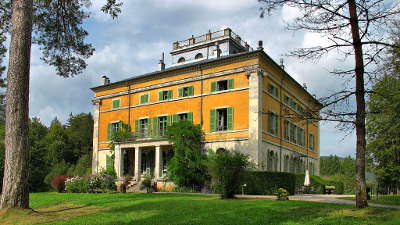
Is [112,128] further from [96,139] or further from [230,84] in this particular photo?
[230,84]

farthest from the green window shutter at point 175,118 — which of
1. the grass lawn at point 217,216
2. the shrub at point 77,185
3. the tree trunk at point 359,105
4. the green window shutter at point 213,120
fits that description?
the tree trunk at point 359,105

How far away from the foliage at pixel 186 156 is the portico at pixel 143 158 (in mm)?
1791

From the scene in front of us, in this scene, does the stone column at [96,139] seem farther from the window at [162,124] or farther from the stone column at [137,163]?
the window at [162,124]

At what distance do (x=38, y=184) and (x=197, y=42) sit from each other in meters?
21.9

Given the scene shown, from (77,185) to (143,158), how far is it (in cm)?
852

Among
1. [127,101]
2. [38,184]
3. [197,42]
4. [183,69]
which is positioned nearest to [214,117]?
[183,69]

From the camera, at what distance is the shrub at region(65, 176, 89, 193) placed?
26328 mm

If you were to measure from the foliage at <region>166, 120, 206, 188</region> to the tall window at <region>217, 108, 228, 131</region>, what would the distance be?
1555 millimetres

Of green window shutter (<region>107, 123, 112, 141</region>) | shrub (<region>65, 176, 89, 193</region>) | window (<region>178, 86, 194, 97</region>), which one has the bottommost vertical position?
shrub (<region>65, 176, 89, 193</region>)

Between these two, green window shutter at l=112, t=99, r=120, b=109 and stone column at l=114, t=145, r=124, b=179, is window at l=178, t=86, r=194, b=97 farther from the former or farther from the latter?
green window shutter at l=112, t=99, r=120, b=109

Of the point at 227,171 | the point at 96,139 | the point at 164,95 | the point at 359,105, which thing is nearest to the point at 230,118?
the point at 164,95

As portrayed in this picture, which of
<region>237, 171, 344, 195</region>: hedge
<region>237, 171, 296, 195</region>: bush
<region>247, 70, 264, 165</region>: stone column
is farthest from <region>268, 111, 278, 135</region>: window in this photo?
<region>237, 171, 296, 195</region>: bush

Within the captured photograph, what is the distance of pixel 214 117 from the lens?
98.1ft

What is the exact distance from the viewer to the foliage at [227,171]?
731 inches
